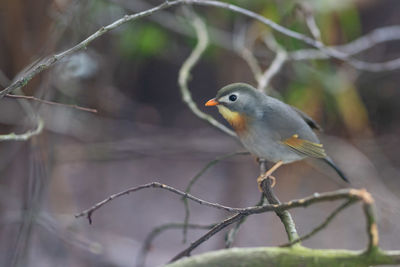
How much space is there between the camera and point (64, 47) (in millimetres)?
3299

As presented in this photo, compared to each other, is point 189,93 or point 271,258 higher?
point 189,93

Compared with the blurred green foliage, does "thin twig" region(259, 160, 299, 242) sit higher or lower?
lower

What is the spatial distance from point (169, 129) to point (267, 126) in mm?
3404

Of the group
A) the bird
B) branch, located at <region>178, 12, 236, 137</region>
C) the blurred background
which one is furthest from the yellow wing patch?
the blurred background

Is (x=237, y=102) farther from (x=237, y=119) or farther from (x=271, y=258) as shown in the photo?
(x=271, y=258)

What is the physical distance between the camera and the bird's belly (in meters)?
2.52

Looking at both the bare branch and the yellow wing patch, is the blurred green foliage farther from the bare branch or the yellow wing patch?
the yellow wing patch

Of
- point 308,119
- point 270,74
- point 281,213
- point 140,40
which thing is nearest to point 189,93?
point 270,74

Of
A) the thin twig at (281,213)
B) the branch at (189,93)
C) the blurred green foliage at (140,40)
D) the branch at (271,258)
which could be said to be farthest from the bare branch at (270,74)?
the blurred green foliage at (140,40)

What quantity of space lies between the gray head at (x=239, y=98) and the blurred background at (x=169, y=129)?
1285 mm

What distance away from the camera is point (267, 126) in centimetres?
258

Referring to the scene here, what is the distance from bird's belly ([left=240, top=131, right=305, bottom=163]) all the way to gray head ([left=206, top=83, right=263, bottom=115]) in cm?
13

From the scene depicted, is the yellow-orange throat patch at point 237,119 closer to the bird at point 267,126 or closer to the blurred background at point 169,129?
the bird at point 267,126

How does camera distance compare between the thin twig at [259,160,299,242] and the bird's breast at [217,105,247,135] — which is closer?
the thin twig at [259,160,299,242]
